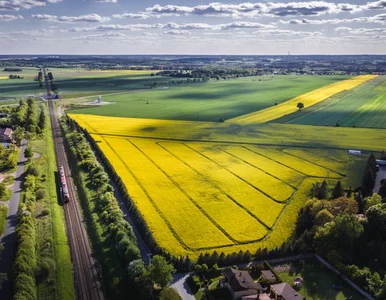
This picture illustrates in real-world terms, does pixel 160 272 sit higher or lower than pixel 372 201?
lower

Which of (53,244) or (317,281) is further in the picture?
(53,244)

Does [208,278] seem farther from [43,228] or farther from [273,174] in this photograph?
[273,174]

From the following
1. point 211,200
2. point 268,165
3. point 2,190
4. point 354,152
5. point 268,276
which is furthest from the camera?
point 354,152

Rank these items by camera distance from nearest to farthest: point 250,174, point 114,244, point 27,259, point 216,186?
1. point 27,259
2. point 114,244
3. point 216,186
4. point 250,174

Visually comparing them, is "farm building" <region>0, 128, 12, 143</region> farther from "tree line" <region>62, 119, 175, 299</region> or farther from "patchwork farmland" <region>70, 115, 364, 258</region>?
"tree line" <region>62, 119, 175, 299</region>

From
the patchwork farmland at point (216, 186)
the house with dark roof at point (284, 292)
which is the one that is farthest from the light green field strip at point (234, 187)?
the house with dark roof at point (284, 292)

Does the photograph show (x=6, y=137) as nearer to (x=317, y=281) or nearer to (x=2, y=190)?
(x=2, y=190)

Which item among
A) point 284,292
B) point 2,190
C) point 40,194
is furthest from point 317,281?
point 2,190
